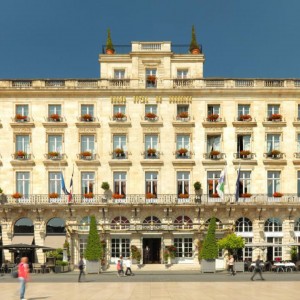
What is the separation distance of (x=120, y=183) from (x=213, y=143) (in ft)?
31.7

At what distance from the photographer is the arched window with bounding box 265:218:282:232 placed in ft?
184

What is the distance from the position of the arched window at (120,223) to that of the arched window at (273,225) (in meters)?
13.0

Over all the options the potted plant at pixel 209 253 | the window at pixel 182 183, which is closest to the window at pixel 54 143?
the window at pixel 182 183

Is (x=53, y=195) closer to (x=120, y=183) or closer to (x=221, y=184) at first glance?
(x=120, y=183)

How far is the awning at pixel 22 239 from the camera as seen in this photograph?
55.4 m

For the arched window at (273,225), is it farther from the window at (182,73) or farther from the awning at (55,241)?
the awning at (55,241)

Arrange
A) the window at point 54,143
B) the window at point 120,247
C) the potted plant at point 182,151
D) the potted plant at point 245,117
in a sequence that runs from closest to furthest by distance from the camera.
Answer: the window at point 120,247 < the potted plant at point 182,151 < the potted plant at point 245,117 < the window at point 54,143

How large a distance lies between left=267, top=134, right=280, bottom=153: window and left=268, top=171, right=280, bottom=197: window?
238 cm

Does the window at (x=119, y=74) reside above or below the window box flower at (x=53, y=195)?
above
